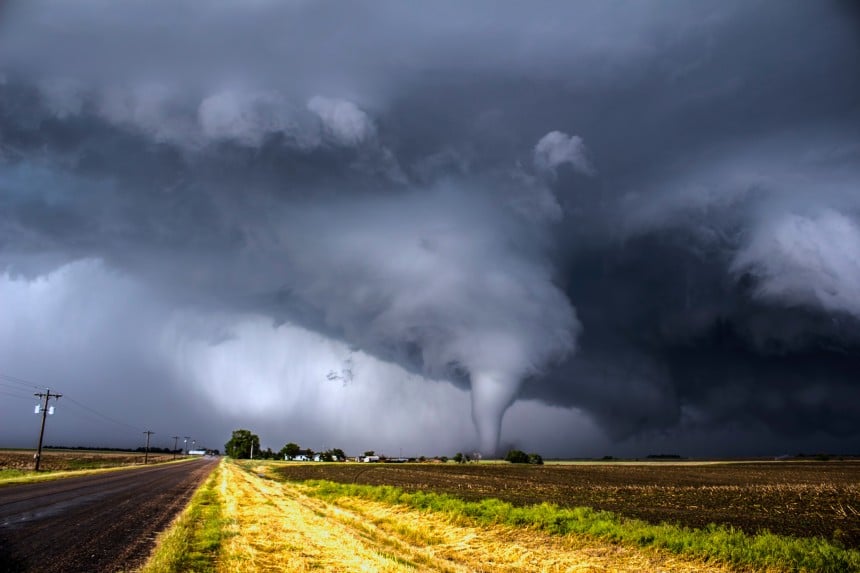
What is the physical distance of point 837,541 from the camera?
810 inches

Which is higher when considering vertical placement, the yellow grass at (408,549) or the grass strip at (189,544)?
the grass strip at (189,544)

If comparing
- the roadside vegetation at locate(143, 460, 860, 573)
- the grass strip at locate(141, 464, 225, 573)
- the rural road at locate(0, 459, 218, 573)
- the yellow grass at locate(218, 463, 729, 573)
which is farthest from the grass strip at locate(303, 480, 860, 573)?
the rural road at locate(0, 459, 218, 573)

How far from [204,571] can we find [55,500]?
22932 millimetres

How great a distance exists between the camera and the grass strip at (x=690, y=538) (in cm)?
1627

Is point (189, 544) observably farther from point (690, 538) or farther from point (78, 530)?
point (690, 538)

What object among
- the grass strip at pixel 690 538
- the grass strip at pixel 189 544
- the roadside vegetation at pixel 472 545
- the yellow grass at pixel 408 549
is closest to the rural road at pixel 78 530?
the grass strip at pixel 189 544

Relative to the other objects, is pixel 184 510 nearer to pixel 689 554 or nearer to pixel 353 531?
pixel 353 531

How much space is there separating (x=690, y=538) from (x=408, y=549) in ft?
36.4

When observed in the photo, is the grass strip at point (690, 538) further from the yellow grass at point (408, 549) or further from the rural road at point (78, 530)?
the rural road at point (78, 530)

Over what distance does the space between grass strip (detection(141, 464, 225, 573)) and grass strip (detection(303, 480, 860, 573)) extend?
13.6m

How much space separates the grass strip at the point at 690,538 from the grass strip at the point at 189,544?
13.6 metres

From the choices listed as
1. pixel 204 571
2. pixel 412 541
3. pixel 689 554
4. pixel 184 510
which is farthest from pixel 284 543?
pixel 689 554

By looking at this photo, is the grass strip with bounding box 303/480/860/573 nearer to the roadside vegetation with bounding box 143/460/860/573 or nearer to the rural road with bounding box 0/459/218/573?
the roadside vegetation with bounding box 143/460/860/573

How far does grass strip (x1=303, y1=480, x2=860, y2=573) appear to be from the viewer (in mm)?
16266
